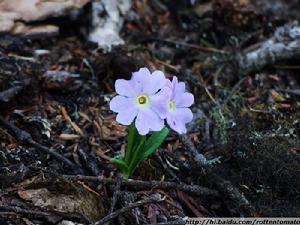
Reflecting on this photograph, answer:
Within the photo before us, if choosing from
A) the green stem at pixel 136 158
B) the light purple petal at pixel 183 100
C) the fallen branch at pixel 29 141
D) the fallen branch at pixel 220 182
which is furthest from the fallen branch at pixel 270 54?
the fallen branch at pixel 29 141

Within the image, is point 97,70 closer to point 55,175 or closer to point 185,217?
point 55,175

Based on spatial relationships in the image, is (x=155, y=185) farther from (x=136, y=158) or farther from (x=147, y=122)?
(x=147, y=122)

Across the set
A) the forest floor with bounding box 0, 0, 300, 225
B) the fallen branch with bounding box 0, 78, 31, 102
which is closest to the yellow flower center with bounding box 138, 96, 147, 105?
the forest floor with bounding box 0, 0, 300, 225

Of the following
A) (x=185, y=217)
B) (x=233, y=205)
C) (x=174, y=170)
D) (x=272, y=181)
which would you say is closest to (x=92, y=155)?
(x=174, y=170)

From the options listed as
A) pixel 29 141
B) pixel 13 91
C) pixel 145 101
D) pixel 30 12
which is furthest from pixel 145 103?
pixel 30 12

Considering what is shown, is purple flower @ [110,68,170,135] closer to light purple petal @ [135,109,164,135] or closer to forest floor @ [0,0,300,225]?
light purple petal @ [135,109,164,135]
